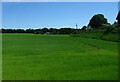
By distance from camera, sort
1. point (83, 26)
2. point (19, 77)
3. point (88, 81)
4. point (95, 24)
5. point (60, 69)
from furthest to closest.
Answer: point (83, 26)
point (95, 24)
point (60, 69)
point (19, 77)
point (88, 81)

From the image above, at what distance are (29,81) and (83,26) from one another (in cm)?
6888

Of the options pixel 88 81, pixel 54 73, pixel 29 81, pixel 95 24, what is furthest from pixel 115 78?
pixel 95 24

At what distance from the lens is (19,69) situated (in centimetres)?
608

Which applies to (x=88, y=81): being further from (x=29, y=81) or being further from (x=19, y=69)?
(x=19, y=69)

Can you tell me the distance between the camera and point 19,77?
16.6ft

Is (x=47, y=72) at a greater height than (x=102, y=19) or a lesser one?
A: lesser

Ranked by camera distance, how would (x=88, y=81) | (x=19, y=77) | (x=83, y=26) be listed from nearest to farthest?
(x=88, y=81) < (x=19, y=77) < (x=83, y=26)

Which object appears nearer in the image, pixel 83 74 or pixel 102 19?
pixel 83 74

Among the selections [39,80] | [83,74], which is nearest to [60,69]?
[83,74]

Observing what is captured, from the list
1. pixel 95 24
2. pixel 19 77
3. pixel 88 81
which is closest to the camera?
pixel 88 81

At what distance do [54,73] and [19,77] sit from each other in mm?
1198

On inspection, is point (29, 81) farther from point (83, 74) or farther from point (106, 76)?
point (106, 76)

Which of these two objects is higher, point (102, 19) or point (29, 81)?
point (102, 19)

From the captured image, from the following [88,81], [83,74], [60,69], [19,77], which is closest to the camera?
[88,81]
